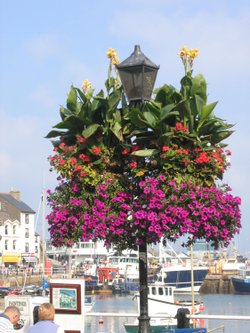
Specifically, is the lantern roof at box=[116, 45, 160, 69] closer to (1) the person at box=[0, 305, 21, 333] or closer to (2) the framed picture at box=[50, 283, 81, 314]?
(2) the framed picture at box=[50, 283, 81, 314]

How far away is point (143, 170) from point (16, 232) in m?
100

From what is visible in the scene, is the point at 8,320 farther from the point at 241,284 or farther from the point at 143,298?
the point at 241,284

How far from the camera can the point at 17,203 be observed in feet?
363

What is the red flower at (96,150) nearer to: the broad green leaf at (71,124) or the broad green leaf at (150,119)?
the broad green leaf at (71,124)

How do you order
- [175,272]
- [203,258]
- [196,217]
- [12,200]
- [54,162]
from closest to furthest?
[196,217] → [54,162] → [175,272] → [12,200] → [203,258]

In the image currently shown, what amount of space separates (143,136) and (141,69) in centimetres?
85

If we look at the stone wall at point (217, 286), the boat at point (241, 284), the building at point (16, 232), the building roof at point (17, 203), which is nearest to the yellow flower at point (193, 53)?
the boat at point (241, 284)

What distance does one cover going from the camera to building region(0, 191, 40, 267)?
105 meters

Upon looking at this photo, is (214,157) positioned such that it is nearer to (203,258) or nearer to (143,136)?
(143,136)

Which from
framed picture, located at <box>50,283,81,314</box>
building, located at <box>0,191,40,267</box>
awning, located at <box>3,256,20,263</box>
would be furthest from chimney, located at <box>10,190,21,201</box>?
framed picture, located at <box>50,283,81,314</box>

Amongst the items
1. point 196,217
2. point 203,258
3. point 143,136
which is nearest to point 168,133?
point 143,136

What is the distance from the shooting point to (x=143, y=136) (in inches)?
368

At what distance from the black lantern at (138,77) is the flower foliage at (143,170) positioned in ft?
0.48

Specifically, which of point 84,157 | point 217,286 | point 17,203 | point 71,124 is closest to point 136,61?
point 71,124
